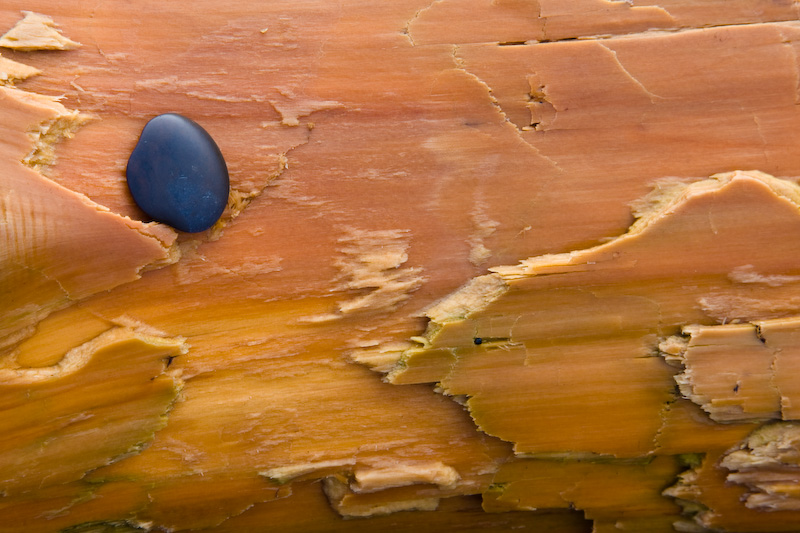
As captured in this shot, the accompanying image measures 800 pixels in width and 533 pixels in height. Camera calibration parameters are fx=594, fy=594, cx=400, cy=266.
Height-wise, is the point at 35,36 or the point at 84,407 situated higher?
the point at 35,36

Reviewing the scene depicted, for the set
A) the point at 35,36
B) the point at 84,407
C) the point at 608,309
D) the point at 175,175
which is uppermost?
the point at 35,36

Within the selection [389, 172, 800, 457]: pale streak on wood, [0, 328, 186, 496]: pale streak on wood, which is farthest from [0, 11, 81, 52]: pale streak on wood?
[389, 172, 800, 457]: pale streak on wood

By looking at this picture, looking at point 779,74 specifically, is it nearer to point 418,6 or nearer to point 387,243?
point 418,6

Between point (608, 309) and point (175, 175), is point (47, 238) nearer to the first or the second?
point (175, 175)

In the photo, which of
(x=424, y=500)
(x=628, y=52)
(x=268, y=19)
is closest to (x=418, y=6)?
(x=268, y=19)

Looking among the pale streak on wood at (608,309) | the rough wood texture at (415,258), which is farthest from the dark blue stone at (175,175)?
the pale streak on wood at (608,309)

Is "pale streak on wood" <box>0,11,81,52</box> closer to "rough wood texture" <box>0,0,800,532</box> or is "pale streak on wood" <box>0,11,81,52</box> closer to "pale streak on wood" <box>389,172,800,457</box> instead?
"rough wood texture" <box>0,0,800,532</box>

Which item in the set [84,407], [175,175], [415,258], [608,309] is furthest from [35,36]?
[608,309]

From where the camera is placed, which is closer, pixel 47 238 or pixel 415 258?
pixel 47 238
